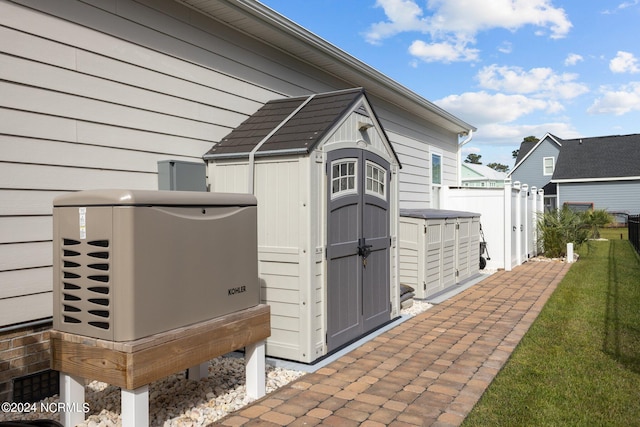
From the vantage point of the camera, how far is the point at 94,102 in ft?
13.0

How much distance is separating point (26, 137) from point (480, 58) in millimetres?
14982

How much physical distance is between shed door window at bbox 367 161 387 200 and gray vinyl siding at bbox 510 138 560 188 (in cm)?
2956

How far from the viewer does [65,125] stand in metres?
A: 3.75

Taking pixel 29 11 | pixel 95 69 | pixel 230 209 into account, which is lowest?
pixel 230 209

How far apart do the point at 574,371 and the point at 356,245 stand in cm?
235

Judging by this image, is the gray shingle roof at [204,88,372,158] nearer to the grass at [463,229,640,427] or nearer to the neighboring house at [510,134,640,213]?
the grass at [463,229,640,427]

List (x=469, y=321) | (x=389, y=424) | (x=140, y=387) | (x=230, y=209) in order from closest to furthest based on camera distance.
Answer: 1. (x=140, y=387)
2. (x=389, y=424)
3. (x=230, y=209)
4. (x=469, y=321)

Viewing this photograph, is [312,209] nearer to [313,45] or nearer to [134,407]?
[134,407]

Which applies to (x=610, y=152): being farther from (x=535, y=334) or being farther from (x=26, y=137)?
(x=26, y=137)

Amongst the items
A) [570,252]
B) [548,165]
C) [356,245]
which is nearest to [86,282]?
[356,245]

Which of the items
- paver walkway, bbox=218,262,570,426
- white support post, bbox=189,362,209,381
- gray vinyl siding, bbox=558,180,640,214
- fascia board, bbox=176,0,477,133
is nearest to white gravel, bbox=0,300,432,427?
white support post, bbox=189,362,209,381

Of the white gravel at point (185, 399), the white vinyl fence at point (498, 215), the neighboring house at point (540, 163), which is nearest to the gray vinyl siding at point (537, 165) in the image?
the neighboring house at point (540, 163)

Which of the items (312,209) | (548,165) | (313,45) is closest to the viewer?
(312,209)

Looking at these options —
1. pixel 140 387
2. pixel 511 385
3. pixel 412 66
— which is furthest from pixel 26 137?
pixel 412 66
